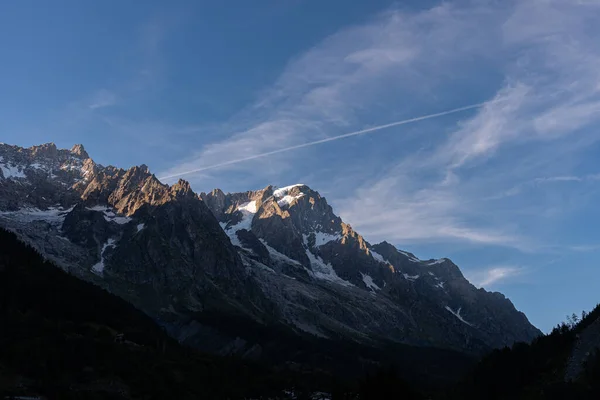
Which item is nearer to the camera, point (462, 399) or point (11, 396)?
point (11, 396)

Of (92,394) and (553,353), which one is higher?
(553,353)

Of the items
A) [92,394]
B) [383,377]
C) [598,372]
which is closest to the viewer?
[383,377]

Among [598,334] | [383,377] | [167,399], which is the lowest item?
[167,399]

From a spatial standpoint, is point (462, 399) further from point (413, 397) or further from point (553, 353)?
point (413, 397)

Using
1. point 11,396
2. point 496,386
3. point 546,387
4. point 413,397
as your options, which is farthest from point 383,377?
point 11,396

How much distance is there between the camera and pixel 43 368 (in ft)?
614

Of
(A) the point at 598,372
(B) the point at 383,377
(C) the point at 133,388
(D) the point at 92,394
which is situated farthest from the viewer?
(C) the point at 133,388

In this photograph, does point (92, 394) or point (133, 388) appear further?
point (133, 388)

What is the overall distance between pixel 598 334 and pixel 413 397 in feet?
329

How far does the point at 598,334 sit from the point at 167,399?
136686 mm

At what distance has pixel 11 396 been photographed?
6339 inches

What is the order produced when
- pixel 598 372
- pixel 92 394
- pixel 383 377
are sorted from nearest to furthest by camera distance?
pixel 383 377 < pixel 598 372 < pixel 92 394

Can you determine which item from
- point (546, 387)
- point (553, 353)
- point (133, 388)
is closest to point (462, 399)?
point (553, 353)

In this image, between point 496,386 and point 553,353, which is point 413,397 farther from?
point 553,353
